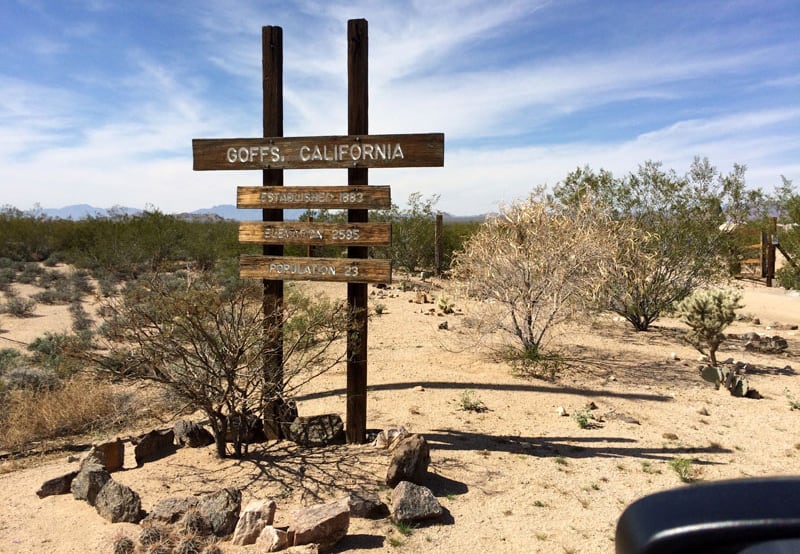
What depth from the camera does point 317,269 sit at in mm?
5145

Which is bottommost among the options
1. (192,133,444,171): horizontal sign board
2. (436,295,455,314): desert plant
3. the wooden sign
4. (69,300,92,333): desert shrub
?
(69,300,92,333): desert shrub

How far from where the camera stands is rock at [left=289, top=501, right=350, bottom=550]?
3.52m

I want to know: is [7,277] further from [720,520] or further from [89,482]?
[720,520]

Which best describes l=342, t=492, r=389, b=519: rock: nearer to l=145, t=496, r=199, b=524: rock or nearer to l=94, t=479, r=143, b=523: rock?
l=145, t=496, r=199, b=524: rock

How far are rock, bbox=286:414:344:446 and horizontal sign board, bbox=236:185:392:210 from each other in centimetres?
200

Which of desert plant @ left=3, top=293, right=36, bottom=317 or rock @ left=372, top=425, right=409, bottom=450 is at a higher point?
desert plant @ left=3, top=293, right=36, bottom=317

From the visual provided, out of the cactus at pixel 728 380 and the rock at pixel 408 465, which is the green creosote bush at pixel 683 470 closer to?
the rock at pixel 408 465

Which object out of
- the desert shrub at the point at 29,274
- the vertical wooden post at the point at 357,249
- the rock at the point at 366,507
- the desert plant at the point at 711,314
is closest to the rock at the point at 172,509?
the rock at the point at 366,507

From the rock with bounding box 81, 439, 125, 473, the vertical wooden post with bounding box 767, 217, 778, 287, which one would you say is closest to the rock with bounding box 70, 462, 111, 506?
the rock with bounding box 81, 439, 125, 473

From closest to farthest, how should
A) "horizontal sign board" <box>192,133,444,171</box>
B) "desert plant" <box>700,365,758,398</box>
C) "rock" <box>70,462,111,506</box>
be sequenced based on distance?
"rock" <box>70,462,111,506</box>
"horizontal sign board" <box>192,133,444,171</box>
"desert plant" <box>700,365,758,398</box>

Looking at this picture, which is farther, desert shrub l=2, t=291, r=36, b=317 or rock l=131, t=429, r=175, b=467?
desert shrub l=2, t=291, r=36, b=317

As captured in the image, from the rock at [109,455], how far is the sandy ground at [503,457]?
0.10 m

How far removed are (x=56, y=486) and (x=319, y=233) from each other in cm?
286

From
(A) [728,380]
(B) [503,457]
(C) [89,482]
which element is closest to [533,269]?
(A) [728,380]
